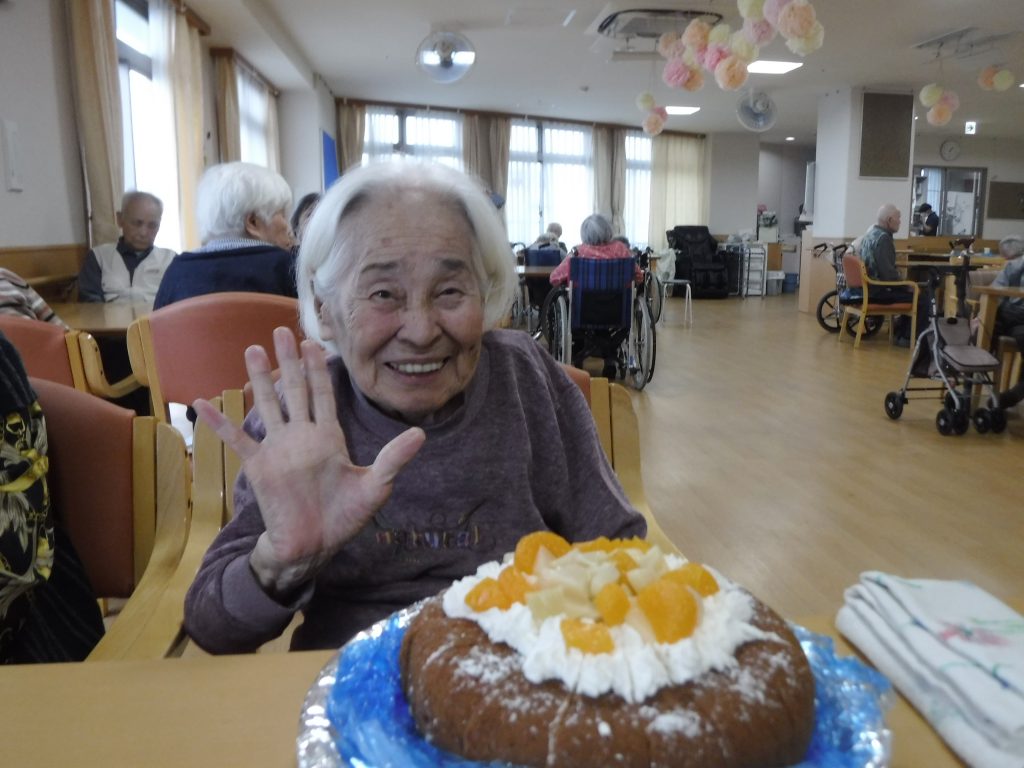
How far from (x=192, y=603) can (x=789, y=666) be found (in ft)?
2.05

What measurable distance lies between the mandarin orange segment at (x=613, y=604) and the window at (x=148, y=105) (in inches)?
204

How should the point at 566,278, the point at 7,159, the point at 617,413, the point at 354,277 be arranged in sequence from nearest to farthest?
the point at 354,277, the point at 617,413, the point at 7,159, the point at 566,278

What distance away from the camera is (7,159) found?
134 inches

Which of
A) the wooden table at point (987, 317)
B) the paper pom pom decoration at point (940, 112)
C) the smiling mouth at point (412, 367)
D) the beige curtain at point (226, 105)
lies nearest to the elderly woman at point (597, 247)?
the wooden table at point (987, 317)

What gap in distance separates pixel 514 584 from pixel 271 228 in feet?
7.75

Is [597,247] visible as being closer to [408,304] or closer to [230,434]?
[408,304]

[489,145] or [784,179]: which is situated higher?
[489,145]

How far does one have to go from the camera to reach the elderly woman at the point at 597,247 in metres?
5.29

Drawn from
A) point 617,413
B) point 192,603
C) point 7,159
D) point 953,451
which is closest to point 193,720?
point 192,603

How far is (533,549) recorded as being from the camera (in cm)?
56

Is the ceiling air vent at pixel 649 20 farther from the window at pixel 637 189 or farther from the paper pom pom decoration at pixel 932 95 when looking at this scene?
the window at pixel 637 189

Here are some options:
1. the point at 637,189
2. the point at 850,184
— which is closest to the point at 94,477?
the point at 850,184

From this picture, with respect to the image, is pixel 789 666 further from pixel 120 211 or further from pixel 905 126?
pixel 905 126

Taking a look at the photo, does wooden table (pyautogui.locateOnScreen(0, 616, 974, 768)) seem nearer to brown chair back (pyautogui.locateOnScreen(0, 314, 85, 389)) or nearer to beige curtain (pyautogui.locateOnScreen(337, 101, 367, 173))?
brown chair back (pyautogui.locateOnScreen(0, 314, 85, 389))
